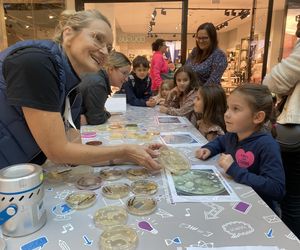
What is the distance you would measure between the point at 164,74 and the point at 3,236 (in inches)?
168

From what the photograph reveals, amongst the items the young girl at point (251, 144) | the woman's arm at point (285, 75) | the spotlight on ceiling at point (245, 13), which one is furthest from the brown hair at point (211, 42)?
the spotlight on ceiling at point (245, 13)

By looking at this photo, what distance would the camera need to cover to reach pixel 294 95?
1.30 metres

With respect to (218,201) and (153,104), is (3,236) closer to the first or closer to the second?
(218,201)

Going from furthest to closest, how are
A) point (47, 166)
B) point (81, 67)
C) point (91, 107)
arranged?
point (91, 107), point (47, 166), point (81, 67)

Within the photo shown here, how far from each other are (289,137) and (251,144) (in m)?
0.29

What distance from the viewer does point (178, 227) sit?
27.2 inches

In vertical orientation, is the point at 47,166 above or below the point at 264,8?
below

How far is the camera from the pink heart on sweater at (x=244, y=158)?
43.7 inches

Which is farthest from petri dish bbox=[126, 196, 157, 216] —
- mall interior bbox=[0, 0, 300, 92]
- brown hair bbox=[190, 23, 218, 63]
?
brown hair bbox=[190, 23, 218, 63]

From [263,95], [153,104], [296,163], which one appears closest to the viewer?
[263,95]

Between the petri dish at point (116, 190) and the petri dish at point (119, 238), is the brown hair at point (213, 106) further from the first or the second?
the petri dish at point (119, 238)

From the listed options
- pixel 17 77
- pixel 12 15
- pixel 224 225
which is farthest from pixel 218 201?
pixel 12 15

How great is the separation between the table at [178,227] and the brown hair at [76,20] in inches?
22.1

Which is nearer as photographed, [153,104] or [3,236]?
[3,236]
